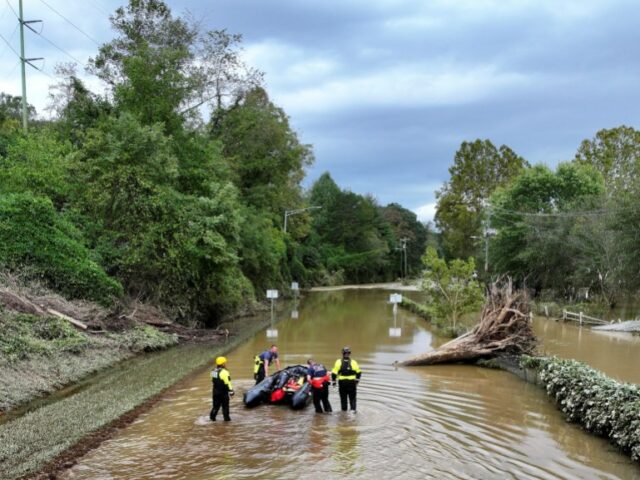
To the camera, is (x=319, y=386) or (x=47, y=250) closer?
(x=319, y=386)

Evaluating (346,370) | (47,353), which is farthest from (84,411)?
(346,370)

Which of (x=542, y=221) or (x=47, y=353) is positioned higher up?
(x=542, y=221)

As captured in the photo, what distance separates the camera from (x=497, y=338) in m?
21.1

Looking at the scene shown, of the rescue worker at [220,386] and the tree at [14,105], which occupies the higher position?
the tree at [14,105]

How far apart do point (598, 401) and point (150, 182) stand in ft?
66.6

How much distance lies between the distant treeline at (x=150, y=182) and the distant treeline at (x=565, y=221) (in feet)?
61.1

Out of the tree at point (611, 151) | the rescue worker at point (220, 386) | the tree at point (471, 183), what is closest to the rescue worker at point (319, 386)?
the rescue worker at point (220, 386)

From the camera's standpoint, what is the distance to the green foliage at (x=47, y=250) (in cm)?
2072

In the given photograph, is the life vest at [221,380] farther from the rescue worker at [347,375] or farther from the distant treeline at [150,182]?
the distant treeline at [150,182]

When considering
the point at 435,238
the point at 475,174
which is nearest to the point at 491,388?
the point at 475,174

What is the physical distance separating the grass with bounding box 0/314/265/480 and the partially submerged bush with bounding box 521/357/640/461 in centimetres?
980

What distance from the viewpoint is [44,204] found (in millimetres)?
21359

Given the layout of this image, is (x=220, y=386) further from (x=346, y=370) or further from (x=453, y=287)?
(x=453, y=287)

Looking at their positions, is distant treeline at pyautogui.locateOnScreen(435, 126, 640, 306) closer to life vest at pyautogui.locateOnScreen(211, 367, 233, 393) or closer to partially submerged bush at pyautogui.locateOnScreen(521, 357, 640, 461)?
partially submerged bush at pyautogui.locateOnScreen(521, 357, 640, 461)
